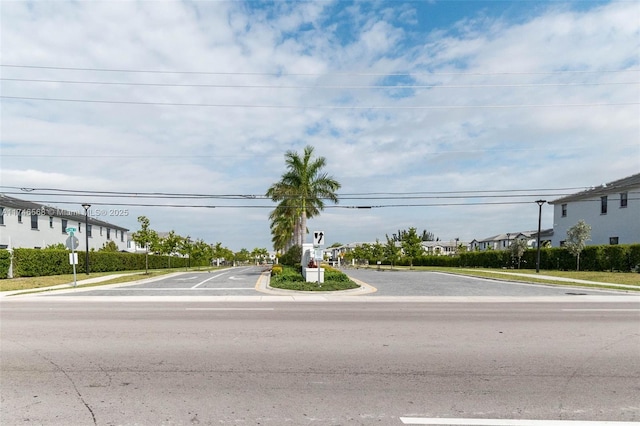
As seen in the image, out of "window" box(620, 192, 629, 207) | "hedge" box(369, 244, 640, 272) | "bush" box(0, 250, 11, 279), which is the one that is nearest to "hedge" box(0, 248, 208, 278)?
"bush" box(0, 250, 11, 279)

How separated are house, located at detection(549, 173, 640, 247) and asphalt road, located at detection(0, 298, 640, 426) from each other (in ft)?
94.8

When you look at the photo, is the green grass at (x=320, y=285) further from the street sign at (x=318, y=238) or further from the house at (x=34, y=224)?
the house at (x=34, y=224)

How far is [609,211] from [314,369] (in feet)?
131

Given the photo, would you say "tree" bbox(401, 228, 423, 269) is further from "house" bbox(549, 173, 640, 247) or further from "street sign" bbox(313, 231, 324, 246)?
"street sign" bbox(313, 231, 324, 246)

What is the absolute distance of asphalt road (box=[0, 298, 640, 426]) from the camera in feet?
14.5

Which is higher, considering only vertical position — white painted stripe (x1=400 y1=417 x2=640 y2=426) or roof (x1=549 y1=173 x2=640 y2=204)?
roof (x1=549 y1=173 x2=640 y2=204)

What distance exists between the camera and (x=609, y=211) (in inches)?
1388

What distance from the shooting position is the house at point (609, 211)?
1287 inches

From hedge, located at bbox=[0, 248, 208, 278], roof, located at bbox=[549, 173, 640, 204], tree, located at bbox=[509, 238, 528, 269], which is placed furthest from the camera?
tree, located at bbox=[509, 238, 528, 269]

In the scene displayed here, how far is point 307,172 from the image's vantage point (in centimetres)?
2855

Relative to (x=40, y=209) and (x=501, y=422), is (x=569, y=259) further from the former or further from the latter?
(x=40, y=209)

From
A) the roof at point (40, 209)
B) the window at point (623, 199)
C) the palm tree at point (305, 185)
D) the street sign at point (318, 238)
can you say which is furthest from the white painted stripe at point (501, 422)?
the roof at point (40, 209)

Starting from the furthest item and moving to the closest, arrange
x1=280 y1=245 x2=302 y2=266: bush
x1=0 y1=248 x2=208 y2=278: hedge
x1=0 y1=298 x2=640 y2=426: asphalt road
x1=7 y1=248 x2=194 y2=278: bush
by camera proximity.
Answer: x1=280 y1=245 x2=302 y2=266: bush
x1=7 y1=248 x2=194 y2=278: bush
x1=0 y1=248 x2=208 y2=278: hedge
x1=0 y1=298 x2=640 y2=426: asphalt road

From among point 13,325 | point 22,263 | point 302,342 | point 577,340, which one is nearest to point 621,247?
point 577,340
